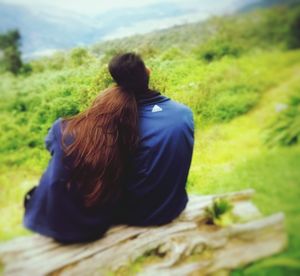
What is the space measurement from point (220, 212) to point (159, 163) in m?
0.52

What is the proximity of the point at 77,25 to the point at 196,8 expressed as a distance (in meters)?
0.88

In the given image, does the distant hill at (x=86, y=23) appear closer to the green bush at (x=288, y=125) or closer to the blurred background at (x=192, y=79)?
the blurred background at (x=192, y=79)

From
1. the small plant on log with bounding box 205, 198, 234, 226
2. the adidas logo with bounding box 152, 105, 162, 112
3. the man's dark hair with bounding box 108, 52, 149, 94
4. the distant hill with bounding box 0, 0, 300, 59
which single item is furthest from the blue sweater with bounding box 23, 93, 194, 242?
the distant hill with bounding box 0, 0, 300, 59

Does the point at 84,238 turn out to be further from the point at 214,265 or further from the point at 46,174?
the point at 214,265

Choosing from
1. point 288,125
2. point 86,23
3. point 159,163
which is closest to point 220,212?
point 159,163

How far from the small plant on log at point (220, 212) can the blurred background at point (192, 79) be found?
16cm

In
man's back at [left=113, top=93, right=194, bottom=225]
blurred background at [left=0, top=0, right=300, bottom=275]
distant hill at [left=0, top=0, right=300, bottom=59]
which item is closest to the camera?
man's back at [left=113, top=93, right=194, bottom=225]

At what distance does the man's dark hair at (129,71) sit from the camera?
205 cm

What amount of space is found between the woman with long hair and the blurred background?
0.30 meters

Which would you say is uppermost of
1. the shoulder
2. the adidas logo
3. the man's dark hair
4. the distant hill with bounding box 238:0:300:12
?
the distant hill with bounding box 238:0:300:12

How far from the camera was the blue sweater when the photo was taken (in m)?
2.11

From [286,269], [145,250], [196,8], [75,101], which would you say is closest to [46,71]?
[75,101]

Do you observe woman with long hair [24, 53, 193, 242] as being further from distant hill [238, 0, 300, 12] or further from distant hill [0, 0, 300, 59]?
distant hill [238, 0, 300, 12]

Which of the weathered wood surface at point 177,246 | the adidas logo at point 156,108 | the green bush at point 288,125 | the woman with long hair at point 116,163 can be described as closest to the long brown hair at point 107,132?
the woman with long hair at point 116,163
